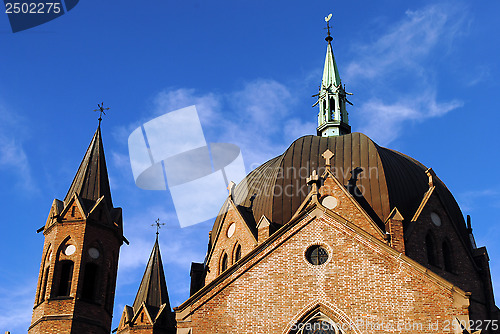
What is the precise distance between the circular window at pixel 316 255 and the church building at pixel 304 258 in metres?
0.05

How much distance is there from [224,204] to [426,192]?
11.3m

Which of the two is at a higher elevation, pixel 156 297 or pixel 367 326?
pixel 156 297

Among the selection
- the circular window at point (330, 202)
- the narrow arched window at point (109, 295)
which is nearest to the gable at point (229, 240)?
the circular window at point (330, 202)

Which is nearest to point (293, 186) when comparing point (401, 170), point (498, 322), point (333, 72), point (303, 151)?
point (303, 151)

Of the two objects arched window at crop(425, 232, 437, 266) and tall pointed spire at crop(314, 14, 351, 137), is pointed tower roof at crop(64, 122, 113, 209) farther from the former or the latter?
arched window at crop(425, 232, 437, 266)

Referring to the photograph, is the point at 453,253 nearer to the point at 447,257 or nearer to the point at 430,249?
the point at 447,257

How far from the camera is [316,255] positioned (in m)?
25.7

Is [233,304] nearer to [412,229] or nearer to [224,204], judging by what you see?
[412,229]

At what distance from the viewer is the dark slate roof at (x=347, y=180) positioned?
34469 millimetres

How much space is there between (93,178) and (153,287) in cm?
676

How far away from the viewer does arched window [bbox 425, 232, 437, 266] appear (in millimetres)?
33097

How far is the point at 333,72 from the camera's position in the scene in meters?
48.9

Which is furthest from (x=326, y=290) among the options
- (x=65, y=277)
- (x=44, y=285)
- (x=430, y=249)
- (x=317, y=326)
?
(x=44, y=285)

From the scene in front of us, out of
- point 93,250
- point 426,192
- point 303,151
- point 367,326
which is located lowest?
point 367,326
